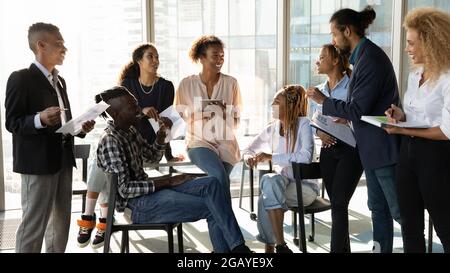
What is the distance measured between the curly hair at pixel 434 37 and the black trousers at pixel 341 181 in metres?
0.73

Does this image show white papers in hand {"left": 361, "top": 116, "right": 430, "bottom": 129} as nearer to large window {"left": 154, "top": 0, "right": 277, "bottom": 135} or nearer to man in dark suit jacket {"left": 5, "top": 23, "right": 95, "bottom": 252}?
man in dark suit jacket {"left": 5, "top": 23, "right": 95, "bottom": 252}

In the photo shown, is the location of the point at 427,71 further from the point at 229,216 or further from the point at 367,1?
the point at 367,1

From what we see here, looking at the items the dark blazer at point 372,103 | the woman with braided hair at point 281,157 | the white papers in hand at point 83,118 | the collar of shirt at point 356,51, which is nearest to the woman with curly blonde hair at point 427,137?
the dark blazer at point 372,103

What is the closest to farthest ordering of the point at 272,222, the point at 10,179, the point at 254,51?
the point at 272,222 < the point at 10,179 < the point at 254,51

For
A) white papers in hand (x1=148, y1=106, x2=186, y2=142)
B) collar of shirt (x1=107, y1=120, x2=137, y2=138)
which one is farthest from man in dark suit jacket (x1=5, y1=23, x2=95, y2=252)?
A: white papers in hand (x1=148, y1=106, x2=186, y2=142)

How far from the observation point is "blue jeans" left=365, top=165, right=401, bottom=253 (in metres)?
2.64

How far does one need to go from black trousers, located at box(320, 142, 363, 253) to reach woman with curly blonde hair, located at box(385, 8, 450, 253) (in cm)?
44

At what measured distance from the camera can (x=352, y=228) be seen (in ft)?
13.1

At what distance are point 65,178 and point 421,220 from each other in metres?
1.95

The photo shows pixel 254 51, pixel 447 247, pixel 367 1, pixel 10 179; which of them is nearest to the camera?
pixel 447 247

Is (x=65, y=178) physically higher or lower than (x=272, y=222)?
higher

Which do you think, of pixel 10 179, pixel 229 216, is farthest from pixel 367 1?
pixel 10 179

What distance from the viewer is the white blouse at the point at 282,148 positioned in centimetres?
314

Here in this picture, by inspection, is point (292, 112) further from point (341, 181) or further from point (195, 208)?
point (195, 208)
